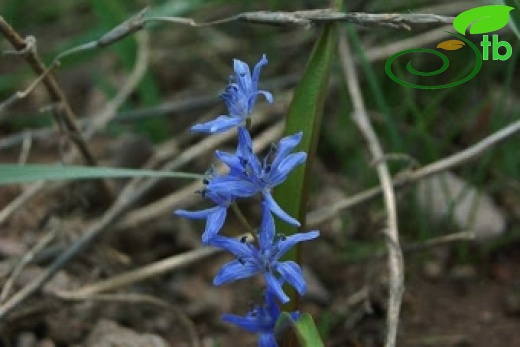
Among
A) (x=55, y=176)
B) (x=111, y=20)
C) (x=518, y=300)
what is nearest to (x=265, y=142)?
(x=111, y=20)

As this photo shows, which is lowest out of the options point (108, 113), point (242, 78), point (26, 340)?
point (26, 340)

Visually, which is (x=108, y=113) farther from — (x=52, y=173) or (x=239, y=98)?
(x=239, y=98)

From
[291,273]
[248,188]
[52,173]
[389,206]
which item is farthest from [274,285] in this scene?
[389,206]

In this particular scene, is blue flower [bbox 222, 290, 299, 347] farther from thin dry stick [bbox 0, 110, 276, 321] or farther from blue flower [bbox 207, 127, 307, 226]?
thin dry stick [bbox 0, 110, 276, 321]

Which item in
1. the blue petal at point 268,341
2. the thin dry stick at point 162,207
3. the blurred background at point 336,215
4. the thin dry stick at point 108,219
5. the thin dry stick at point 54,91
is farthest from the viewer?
the thin dry stick at point 162,207

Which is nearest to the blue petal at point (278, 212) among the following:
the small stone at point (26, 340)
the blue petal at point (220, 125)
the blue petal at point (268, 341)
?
the blue petal at point (220, 125)

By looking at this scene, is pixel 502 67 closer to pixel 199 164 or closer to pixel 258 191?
pixel 199 164

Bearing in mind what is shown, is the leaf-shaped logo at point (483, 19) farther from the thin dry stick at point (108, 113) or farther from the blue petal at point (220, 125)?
the thin dry stick at point (108, 113)
